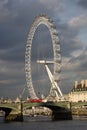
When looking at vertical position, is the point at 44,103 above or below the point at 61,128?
above

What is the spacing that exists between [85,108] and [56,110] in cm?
3694

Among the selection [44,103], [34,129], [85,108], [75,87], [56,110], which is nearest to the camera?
[34,129]

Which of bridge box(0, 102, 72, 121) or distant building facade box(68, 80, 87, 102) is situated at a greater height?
distant building facade box(68, 80, 87, 102)

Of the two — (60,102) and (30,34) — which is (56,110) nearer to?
(60,102)

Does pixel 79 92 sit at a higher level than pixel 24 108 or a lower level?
higher

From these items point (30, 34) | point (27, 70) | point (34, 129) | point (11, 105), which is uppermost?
point (30, 34)

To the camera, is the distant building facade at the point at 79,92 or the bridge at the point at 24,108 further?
the distant building facade at the point at 79,92

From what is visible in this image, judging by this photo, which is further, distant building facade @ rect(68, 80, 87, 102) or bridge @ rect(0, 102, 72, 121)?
distant building facade @ rect(68, 80, 87, 102)

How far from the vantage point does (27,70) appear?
363ft

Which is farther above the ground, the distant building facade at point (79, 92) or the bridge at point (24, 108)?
the distant building facade at point (79, 92)

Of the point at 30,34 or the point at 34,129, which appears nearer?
the point at 34,129

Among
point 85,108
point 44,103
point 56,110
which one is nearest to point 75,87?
point 85,108

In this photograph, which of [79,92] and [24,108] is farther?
[79,92]

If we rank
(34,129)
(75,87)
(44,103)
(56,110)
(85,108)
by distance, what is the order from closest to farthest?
(34,129), (44,103), (56,110), (85,108), (75,87)
